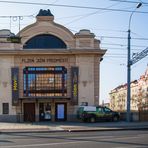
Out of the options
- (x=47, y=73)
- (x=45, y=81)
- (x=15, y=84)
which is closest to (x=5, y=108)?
(x=15, y=84)

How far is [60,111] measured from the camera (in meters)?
46.2

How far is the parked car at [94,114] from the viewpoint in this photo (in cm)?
4297

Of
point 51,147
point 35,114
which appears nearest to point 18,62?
point 35,114

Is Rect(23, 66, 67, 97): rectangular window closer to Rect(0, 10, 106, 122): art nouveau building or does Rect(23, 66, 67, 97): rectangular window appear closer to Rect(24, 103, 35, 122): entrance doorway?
Rect(0, 10, 106, 122): art nouveau building

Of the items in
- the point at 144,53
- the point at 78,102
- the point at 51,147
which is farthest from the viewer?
the point at 78,102

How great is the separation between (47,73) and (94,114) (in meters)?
7.46

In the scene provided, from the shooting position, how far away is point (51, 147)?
17.4m

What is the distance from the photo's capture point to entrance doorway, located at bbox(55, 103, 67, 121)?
46.1 metres

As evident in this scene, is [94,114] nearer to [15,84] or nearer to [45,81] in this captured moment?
[45,81]

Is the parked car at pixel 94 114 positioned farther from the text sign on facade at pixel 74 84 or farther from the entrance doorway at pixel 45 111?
the entrance doorway at pixel 45 111

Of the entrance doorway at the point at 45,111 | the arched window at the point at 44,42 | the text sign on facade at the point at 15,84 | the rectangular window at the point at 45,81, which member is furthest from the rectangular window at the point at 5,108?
the arched window at the point at 44,42

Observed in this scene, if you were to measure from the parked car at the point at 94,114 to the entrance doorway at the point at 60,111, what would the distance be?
281 centimetres

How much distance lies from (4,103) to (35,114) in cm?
373

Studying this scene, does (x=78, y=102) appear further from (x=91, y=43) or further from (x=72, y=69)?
(x=91, y=43)
